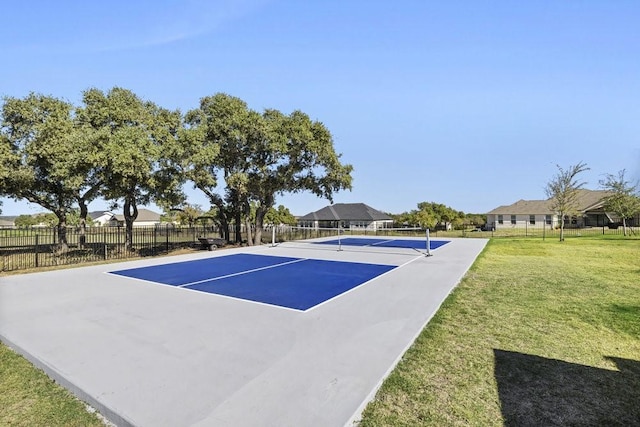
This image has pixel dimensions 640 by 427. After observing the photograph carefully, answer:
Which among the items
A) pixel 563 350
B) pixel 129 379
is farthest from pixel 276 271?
pixel 563 350

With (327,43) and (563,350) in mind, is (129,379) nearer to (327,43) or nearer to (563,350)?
(563,350)

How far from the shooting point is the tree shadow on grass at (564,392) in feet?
9.88

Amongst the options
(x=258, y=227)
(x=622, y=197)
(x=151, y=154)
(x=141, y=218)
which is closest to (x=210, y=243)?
(x=258, y=227)

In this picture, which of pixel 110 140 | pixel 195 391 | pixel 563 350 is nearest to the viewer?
pixel 195 391

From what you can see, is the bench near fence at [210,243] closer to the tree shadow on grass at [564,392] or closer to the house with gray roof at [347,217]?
the tree shadow on grass at [564,392]

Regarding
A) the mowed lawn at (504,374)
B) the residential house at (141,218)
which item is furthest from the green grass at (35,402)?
the residential house at (141,218)

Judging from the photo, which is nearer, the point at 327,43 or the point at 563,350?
the point at 563,350

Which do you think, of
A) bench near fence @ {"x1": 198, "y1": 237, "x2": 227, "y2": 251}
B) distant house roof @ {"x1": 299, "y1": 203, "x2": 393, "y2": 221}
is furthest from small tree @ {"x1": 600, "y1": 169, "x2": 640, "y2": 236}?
bench near fence @ {"x1": 198, "y1": 237, "x2": 227, "y2": 251}

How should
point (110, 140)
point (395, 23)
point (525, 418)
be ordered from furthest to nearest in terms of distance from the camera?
1. point (110, 140)
2. point (395, 23)
3. point (525, 418)

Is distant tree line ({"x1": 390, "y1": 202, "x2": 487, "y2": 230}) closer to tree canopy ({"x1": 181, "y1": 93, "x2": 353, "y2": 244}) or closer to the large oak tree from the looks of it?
tree canopy ({"x1": 181, "y1": 93, "x2": 353, "y2": 244})

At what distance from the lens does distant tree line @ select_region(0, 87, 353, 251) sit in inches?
563

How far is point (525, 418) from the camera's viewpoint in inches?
118

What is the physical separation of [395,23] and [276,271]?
10194mm

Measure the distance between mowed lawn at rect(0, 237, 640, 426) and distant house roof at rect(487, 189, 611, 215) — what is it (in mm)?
43688
